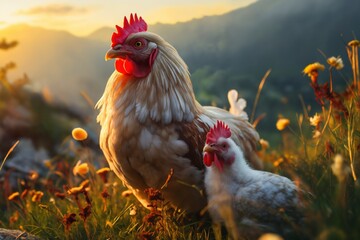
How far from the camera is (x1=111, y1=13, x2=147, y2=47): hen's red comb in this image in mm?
3959

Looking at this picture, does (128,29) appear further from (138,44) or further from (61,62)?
(61,62)

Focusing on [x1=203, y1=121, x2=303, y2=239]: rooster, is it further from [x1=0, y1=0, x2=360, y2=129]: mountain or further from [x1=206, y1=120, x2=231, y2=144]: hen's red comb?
[x1=0, y1=0, x2=360, y2=129]: mountain

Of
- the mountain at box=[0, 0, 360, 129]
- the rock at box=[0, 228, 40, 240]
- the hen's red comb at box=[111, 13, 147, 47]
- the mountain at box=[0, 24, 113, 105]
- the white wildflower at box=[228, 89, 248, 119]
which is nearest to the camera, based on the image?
the rock at box=[0, 228, 40, 240]

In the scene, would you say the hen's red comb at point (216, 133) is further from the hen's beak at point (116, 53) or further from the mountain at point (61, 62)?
the mountain at point (61, 62)

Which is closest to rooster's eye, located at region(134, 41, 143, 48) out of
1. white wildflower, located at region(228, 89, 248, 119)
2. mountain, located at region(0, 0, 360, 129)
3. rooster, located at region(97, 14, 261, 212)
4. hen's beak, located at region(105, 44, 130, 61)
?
rooster, located at region(97, 14, 261, 212)

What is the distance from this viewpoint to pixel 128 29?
4027 mm

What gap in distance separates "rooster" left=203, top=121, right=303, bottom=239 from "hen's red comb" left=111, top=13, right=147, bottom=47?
3.62 feet

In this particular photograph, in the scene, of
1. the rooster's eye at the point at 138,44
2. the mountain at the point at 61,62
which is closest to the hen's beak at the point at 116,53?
the rooster's eye at the point at 138,44

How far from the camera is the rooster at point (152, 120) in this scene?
3729 millimetres

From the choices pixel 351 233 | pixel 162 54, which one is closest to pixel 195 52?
pixel 162 54

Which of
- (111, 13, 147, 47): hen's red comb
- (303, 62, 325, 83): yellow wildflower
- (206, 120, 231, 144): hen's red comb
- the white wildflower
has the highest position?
(111, 13, 147, 47): hen's red comb

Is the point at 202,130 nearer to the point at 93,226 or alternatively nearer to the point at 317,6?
the point at 93,226

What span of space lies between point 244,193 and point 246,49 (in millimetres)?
6437

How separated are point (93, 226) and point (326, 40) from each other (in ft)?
20.9
